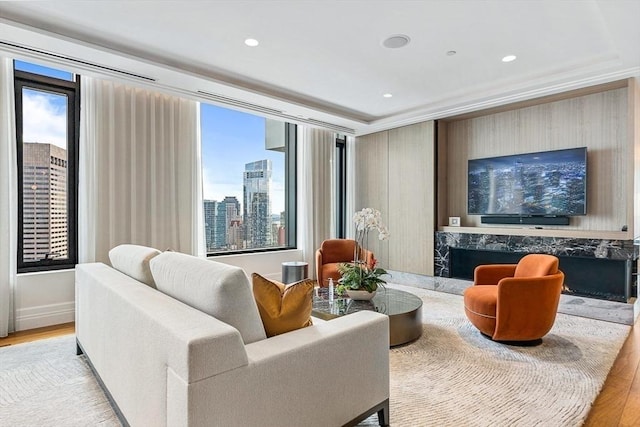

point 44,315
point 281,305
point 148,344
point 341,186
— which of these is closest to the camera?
point 148,344

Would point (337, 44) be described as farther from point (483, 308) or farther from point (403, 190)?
point (403, 190)

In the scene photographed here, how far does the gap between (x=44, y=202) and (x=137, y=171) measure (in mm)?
968

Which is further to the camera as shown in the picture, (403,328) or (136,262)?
(403,328)

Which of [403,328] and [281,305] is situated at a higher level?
[281,305]

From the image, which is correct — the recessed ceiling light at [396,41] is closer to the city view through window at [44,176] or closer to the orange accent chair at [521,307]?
the orange accent chair at [521,307]

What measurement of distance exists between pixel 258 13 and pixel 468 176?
3878mm

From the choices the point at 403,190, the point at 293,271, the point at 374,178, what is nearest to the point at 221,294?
the point at 293,271

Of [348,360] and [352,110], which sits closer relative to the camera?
[348,360]

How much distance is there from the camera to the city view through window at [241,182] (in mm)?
5134

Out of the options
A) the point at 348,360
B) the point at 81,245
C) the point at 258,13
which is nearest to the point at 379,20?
the point at 258,13

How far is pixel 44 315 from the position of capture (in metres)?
3.71

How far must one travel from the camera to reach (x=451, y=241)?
529 centimetres

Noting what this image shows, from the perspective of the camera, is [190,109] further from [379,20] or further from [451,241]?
[451,241]

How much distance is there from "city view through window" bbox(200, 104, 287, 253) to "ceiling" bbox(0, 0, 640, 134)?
71 centimetres
